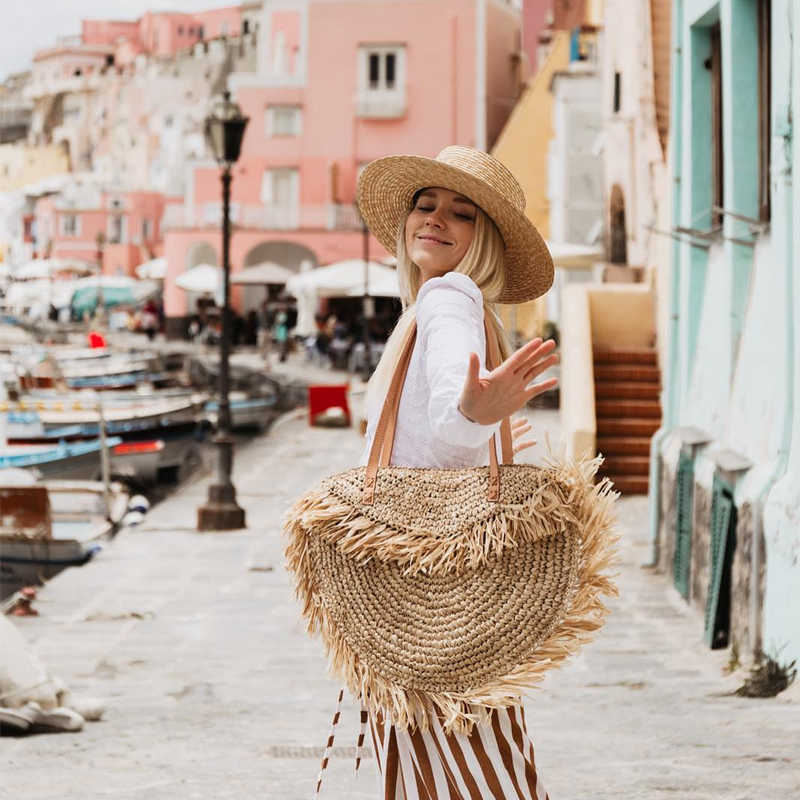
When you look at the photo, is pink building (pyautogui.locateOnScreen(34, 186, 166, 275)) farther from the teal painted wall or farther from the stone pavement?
the teal painted wall

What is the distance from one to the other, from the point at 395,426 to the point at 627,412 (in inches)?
540

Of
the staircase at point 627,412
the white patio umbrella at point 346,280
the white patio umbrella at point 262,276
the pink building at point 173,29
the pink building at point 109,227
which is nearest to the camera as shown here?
the staircase at point 627,412

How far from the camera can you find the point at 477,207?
3949 mm

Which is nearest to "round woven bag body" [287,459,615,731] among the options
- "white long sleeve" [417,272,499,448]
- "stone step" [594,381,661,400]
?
"white long sleeve" [417,272,499,448]

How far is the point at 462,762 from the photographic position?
3.58 metres

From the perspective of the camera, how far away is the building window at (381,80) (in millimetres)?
53875

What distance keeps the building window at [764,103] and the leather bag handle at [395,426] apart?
18.6 feet

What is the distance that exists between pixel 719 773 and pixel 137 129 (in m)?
101

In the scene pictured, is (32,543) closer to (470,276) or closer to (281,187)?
(470,276)

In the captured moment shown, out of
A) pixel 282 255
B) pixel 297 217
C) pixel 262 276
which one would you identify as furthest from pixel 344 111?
pixel 262 276

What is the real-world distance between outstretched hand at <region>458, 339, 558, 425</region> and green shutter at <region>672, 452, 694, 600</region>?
25.4 feet

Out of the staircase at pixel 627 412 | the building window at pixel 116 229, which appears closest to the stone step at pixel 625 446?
the staircase at pixel 627 412

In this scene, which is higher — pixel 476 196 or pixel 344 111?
pixel 344 111

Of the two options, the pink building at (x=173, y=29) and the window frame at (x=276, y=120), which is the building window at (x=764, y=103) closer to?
the window frame at (x=276, y=120)
